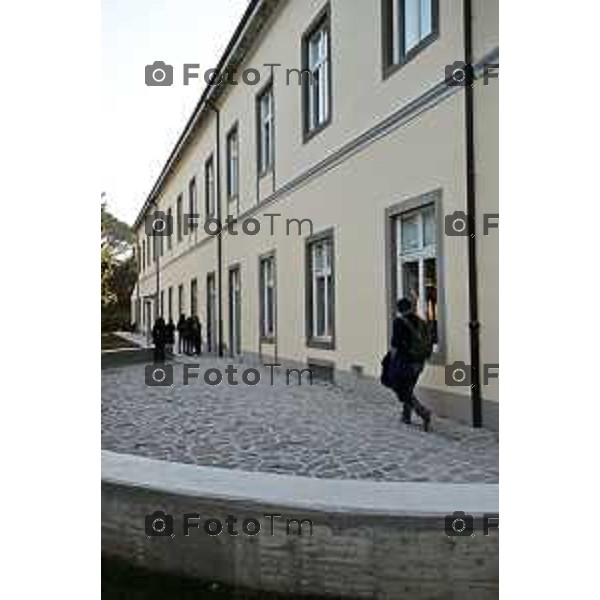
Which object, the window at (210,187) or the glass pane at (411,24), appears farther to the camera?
the window at (210,187)

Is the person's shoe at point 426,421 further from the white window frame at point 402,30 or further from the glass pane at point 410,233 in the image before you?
the white window frame at point 402,30

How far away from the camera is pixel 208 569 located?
12.8 feet

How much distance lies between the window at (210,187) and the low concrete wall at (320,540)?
1873cm

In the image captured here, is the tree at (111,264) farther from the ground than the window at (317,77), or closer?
closer

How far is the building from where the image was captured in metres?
7.77

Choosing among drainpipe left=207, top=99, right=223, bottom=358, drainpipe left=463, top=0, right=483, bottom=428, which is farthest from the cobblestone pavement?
drainpipe left=207, top=99, right=223, bottom=358

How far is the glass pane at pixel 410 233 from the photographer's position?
943 centimetres

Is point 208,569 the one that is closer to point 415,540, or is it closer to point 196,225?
point 415,540

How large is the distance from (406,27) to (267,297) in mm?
8046

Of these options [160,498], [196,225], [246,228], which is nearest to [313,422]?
[160,498]

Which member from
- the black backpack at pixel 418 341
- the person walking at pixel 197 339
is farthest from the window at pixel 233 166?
the black backpack at pixel 418 341

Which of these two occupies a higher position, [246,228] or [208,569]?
[246,228]

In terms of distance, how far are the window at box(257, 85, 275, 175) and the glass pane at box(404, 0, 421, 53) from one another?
6.60 meters

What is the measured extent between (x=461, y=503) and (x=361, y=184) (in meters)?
7.51
